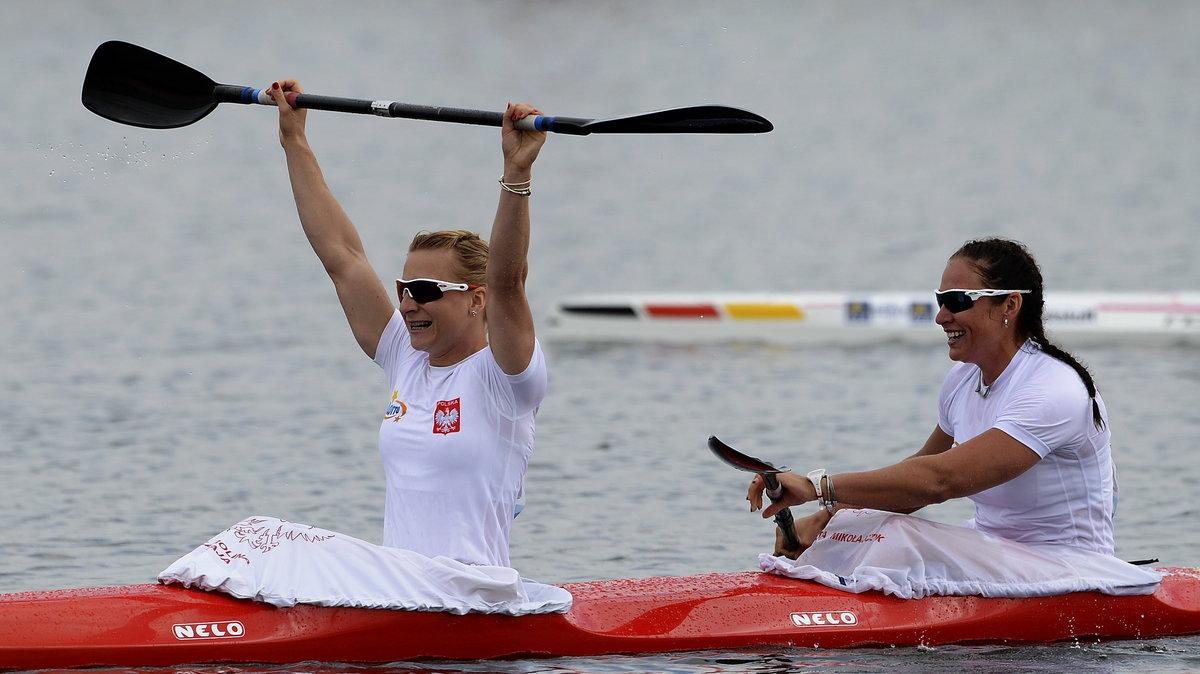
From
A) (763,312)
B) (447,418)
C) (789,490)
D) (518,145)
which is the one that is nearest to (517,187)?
(518,145)

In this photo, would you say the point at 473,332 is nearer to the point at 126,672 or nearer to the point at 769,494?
the point at 769,494

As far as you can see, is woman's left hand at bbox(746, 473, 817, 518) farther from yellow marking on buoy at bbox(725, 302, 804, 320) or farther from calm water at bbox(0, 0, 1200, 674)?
yellow marking on buoy at bbox(725, 302, 804, 320)

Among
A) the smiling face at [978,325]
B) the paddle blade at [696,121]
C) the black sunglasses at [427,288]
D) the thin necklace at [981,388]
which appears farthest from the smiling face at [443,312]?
the thin necklace at [981,388]

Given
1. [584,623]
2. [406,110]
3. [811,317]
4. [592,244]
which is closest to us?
[406,110]

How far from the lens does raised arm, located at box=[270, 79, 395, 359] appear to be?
19.7 feet

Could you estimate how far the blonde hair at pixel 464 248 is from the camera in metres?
5.71

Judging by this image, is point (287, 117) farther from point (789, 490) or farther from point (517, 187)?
point (789, 490)

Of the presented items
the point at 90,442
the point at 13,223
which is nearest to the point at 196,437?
the point at 90,442

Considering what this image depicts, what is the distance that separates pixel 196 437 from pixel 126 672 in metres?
Answer: 6.18

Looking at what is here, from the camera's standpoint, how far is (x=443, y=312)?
569cm

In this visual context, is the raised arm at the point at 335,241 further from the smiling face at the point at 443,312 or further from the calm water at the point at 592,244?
the calm water at the point at 592,244

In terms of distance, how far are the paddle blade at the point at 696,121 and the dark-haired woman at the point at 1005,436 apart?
34.5 inches

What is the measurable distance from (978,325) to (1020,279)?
22 centimetres

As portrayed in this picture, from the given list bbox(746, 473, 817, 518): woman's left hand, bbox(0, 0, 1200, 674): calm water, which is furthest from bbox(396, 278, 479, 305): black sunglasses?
bbox(0, 0, 1200, 674): calm water
